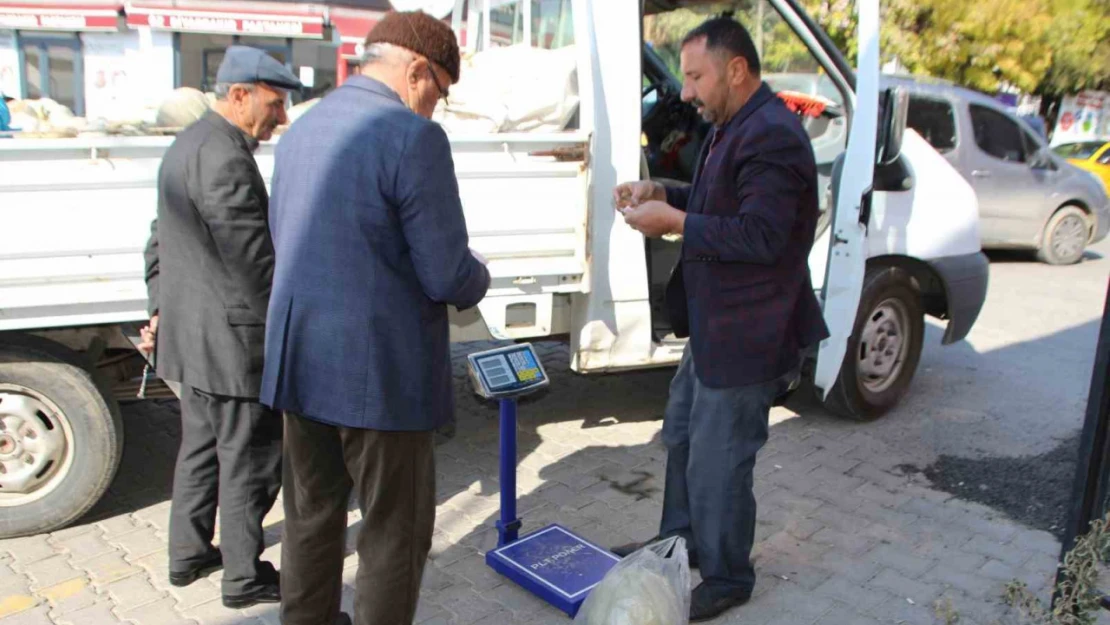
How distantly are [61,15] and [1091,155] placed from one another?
16.3 metres

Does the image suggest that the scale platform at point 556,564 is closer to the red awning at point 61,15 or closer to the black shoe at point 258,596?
the black shoe at point 258,596

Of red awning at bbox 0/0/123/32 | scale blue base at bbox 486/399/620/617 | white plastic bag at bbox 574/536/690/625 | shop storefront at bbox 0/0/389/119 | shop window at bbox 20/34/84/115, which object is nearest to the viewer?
white plastic bag at bbox 574/536/690/625

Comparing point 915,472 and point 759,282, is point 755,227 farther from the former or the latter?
point 915,472

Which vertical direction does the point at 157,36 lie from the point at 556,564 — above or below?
above

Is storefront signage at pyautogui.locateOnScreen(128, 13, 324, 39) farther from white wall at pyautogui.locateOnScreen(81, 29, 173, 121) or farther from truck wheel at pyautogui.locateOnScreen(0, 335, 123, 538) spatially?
truck wheel at pyautogui.locateOnScreen(0, 335, 123, 538)

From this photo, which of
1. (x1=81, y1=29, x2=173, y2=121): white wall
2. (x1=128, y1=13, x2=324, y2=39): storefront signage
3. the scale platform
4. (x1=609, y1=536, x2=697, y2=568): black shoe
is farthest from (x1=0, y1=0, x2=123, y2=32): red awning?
(x1=609, y1=536, x2=697, y2=568): black shoe

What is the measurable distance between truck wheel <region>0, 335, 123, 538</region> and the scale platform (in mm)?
1573

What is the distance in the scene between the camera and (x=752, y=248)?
9.07ft

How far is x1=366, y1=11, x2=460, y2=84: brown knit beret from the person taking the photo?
90.7 inches

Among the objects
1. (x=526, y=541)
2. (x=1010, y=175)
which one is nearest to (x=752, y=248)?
(x=526, y=541)

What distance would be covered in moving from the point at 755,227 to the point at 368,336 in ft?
3.92

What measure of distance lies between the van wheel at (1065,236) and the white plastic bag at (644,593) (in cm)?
949

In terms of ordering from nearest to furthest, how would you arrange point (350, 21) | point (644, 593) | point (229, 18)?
point (644, 593), point (229, 18), point (350, 21)

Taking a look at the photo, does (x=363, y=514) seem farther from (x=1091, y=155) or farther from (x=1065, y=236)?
(x=1091, y=155)
